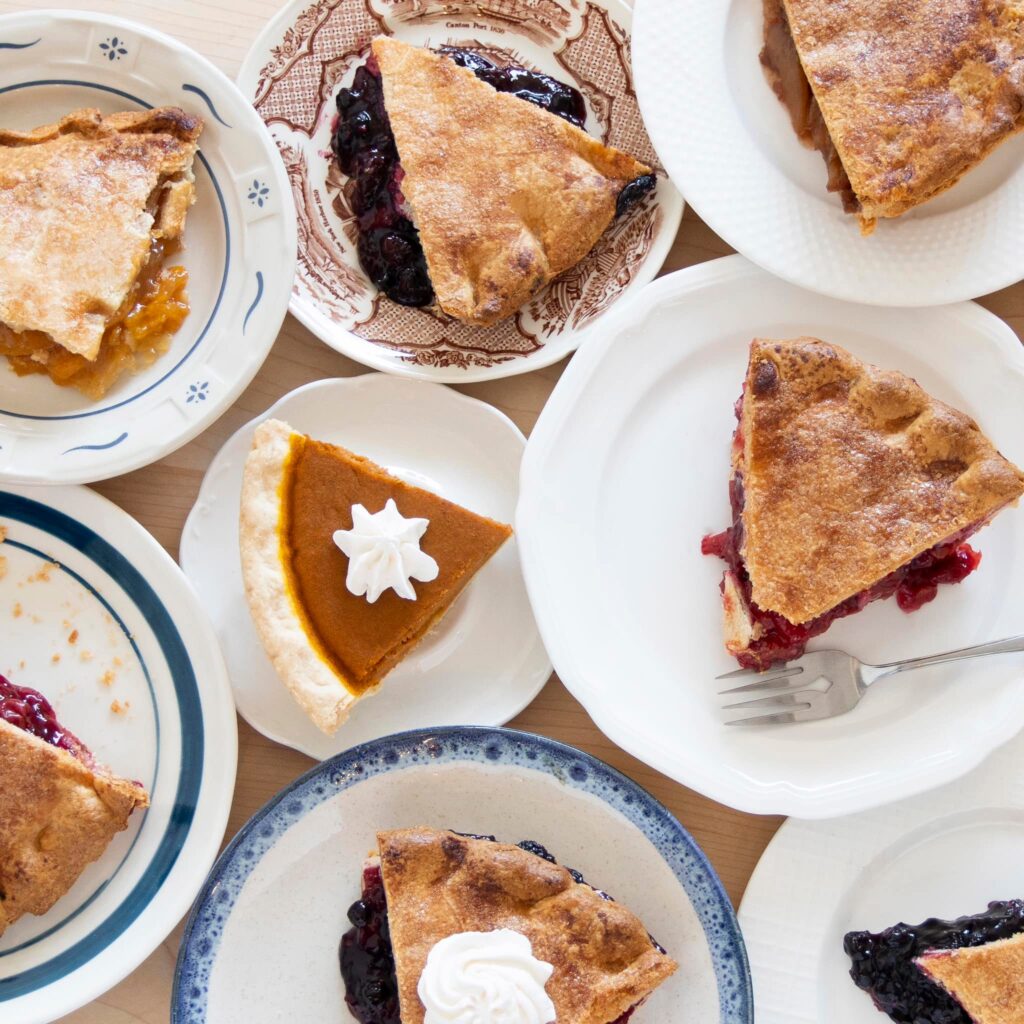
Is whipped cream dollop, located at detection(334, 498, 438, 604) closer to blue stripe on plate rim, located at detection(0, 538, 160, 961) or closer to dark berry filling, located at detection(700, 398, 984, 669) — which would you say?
blue stripe on plate rim, located at detection(0, 538, 160, 961)

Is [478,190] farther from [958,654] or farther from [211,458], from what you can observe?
[958,654]

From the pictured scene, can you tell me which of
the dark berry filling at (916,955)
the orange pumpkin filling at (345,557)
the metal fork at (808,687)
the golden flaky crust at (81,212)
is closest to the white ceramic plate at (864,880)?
the dark berry filling at (916,955)

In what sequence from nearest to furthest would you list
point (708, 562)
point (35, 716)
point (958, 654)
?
point (958, 654) → point (35, 716) → point (708, 562)

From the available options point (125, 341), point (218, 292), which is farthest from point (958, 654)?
point (125, 341)

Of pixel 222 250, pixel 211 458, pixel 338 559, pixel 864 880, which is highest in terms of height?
pixel 222 250

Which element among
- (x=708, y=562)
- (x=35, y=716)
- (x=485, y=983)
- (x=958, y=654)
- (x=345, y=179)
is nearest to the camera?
(x=485, y=983)

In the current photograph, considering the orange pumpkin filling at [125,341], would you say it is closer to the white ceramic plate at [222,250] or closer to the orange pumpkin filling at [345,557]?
the white ceramic plate at [222,250]

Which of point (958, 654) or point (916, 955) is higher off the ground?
point (958, 654)

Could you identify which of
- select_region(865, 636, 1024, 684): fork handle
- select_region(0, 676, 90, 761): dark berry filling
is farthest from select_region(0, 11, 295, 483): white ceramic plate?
select_region(865, 636, 1024, 684): fork handle
